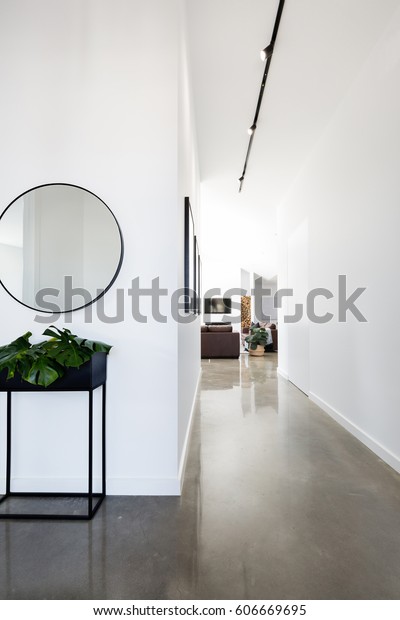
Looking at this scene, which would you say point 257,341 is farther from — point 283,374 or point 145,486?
point 145,486

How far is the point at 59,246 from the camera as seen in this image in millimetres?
2119

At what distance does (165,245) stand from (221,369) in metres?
5.13

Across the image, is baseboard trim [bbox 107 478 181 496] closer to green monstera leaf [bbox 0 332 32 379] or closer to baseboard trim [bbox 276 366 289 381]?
green monstera leaf [bbox 0 332 32 379]

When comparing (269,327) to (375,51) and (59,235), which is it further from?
(59,235)

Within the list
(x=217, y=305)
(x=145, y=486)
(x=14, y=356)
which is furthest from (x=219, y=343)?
(x=14, y=356)

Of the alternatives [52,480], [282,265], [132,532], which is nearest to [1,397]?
[52,480]

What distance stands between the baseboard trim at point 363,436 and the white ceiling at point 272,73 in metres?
3.12

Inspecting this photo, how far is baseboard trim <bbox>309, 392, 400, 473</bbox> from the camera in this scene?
2.49 meters

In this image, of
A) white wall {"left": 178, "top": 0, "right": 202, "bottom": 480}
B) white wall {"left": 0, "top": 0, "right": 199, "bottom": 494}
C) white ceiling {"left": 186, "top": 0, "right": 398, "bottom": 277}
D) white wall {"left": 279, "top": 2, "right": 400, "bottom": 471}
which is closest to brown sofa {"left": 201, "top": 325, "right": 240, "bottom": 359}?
white ceiling {"left": 186, "top": 0, "right": 398, "bottom": 277}

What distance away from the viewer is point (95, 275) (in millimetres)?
2127

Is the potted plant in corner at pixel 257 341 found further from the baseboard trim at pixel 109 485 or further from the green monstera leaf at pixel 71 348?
the green monstera leaf at pixel 71 348

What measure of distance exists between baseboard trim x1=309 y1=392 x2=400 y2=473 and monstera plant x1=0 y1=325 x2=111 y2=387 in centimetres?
216
